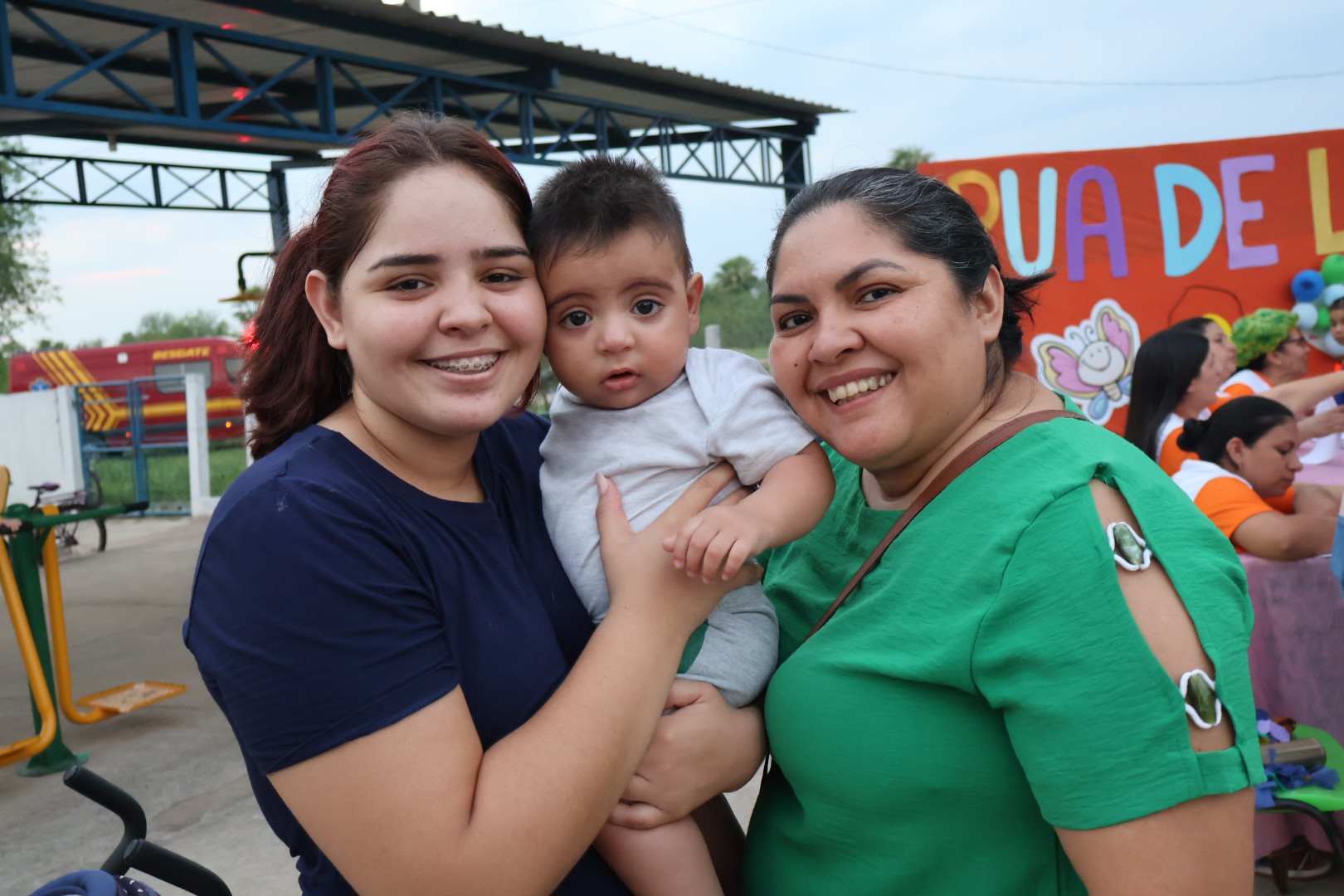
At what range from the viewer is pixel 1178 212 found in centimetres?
598

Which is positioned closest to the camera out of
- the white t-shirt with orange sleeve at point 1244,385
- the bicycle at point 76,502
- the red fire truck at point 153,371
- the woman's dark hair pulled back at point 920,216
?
the woman's dark hair pulled back at point 920,216

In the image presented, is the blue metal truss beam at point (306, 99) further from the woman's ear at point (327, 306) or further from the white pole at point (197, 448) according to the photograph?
the woman's ear at point (327, 306)

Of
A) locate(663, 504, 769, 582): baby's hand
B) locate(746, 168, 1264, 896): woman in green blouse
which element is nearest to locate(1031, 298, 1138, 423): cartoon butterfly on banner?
locate(746, 168, 1264, 896): woman in green blouse

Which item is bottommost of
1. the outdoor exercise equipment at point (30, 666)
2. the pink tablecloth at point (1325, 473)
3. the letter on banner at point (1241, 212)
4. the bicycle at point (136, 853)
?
the outdoor exercise equipment at point (30, 666)

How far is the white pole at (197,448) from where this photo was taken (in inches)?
528

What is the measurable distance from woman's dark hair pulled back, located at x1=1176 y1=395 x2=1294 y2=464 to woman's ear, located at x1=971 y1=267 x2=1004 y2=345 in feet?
9.62

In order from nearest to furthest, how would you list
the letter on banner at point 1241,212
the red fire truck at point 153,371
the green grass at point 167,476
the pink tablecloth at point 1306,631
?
the pink tablecloth at point 1306,631 < the letter on banner at point 1241,212 < the green grass at point 167,476 < the red fire truck at point 153,371

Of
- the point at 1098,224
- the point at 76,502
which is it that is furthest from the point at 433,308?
the point at 76,502

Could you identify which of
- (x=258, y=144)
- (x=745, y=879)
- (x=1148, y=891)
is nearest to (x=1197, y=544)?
(x=1148, y=891)

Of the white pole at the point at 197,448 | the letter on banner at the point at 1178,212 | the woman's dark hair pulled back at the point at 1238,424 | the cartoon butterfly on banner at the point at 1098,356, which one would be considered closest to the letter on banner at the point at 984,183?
the cartoon butterfly on banner at the point at 1098,356

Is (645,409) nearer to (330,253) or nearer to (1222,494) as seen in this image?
(330,253)

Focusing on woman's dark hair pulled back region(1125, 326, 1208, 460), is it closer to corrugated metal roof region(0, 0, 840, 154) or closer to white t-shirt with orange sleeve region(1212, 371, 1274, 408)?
white t-shirt with orange sleeve region(1212, 371, 1274, 408)

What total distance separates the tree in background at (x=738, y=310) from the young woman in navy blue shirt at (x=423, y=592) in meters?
2.53

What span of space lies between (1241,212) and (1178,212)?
1.24 feet
